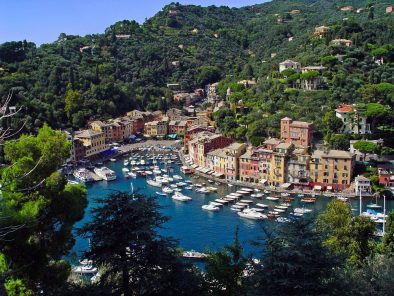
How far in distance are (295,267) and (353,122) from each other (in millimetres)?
23252

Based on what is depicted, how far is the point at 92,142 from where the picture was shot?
31.4 metres

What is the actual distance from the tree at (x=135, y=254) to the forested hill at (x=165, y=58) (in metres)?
23.3

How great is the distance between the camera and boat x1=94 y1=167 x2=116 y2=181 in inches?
1033

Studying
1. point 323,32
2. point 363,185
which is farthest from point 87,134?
point 323,32

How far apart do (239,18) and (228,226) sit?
65823 mm

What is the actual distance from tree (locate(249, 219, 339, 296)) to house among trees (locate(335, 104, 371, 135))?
A: 74.3 ft

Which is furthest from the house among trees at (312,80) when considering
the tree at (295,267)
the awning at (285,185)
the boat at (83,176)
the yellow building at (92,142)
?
the tree at (295,267)

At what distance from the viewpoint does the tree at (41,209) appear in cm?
648

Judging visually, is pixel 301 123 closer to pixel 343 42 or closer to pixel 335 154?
pixel 335 154

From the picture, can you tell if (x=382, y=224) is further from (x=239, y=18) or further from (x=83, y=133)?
(x=239, y=18)

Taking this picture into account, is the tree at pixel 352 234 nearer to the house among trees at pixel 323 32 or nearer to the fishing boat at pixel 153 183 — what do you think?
the fishing boat at pixel 153 183

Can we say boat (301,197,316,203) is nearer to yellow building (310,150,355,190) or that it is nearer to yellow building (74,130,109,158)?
yellow building (310,150,355,190)

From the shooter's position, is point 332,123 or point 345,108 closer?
point 332,123

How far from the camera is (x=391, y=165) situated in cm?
2359
